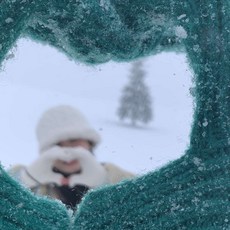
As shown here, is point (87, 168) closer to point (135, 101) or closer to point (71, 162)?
point (71, 162)

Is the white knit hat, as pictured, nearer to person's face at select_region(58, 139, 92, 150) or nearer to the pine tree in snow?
person's face at select_region(58, 139, 92, 150)

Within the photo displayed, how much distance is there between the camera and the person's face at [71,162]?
200cm

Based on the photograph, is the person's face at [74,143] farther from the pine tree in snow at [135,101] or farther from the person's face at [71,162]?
the pine tree in snow at [135,101]

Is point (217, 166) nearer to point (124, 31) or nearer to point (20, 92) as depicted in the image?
point (124, 31)

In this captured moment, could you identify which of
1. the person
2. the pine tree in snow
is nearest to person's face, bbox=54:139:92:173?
the person

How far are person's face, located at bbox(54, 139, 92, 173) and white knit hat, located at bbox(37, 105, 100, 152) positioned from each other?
2cm

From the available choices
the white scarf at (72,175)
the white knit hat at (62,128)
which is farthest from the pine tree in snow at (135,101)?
the white scarf at (72,175)

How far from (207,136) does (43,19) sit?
0.18 m

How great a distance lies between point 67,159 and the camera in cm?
197

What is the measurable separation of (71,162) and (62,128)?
13 centimetres

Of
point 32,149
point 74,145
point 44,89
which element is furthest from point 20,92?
point 74,145

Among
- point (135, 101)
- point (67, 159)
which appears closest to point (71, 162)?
point (67, 159)

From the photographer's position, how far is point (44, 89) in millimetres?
8430

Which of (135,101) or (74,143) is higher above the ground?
(135,101)
